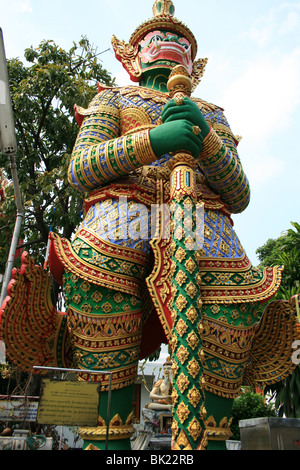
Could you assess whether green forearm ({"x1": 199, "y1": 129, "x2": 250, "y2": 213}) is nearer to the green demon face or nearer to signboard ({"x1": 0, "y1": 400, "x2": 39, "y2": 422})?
the green demon face

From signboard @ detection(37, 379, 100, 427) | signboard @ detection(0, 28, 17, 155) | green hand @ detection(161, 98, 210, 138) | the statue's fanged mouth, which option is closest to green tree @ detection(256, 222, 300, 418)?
the statue's fanged mouth

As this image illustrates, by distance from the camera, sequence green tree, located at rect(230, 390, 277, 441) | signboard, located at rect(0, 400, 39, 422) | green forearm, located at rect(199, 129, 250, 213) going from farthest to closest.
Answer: green tree, located at rect(230, 390, 277, 441)
signboard, located at rect(0, 400, 39, 422)
green forearm, located at rect(199, 129, 250, 213)

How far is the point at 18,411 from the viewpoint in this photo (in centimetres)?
476

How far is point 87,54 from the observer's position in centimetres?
753

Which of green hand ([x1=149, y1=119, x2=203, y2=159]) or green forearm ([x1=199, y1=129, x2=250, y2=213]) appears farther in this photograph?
green forearm ([x1=199, y1=129, x2=250, y2=213])

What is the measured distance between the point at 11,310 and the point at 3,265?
3.76 m

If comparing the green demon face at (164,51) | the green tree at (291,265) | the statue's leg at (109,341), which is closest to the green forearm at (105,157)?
the statue's leg at (109,341)

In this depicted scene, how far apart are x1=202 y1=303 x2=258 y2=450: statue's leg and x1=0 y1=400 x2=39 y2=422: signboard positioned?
2.51 meters

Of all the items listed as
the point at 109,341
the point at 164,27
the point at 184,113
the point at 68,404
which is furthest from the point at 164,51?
the point at 68,404

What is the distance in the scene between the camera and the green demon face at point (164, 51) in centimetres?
412

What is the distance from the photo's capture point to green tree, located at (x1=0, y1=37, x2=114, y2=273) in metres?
6.27

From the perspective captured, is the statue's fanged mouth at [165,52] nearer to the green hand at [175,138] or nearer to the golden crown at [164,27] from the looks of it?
the golden crown at [164,27]

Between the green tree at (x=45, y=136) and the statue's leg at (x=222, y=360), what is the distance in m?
3.50

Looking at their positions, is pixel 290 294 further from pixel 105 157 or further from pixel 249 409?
pixel 105 157
